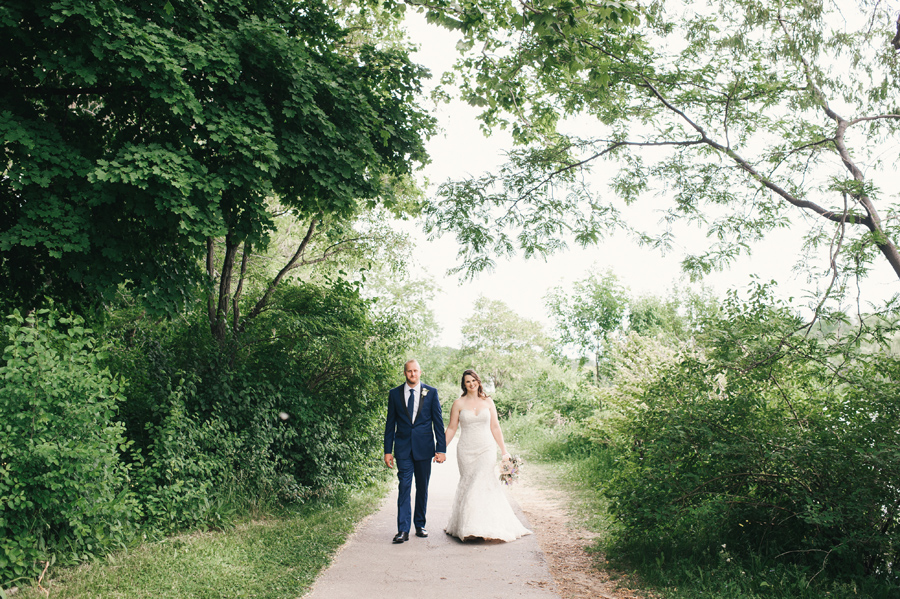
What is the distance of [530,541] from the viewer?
7836mm

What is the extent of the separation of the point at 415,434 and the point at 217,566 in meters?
2.89

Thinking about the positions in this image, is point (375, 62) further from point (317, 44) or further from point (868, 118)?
point (868, 118)

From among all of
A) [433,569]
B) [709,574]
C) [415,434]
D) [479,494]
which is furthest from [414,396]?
[709,574]

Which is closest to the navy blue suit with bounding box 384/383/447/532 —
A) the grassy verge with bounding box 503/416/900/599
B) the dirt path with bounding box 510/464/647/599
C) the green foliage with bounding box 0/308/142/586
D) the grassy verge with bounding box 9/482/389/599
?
the grassy verge with bounding box 9/482/389/599

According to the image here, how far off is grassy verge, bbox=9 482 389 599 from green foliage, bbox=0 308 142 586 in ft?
1.03

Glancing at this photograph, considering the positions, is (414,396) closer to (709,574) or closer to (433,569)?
(433,569)

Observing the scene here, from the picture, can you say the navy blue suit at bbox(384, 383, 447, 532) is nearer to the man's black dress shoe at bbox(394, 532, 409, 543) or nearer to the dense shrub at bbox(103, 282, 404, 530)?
the man's black dress shoe at bbox(394, 532, 409, 543)

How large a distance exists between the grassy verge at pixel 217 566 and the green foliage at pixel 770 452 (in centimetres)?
368

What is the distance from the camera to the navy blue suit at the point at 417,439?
318 inches

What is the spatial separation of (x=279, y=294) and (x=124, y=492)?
5067 millimetres

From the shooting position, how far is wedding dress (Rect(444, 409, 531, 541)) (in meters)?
7.78

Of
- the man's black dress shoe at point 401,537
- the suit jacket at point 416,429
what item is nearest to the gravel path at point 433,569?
the man's black dress shoe at point 401,537

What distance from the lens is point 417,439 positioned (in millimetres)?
8117

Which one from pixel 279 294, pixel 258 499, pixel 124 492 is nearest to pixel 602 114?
pixel 279 294
